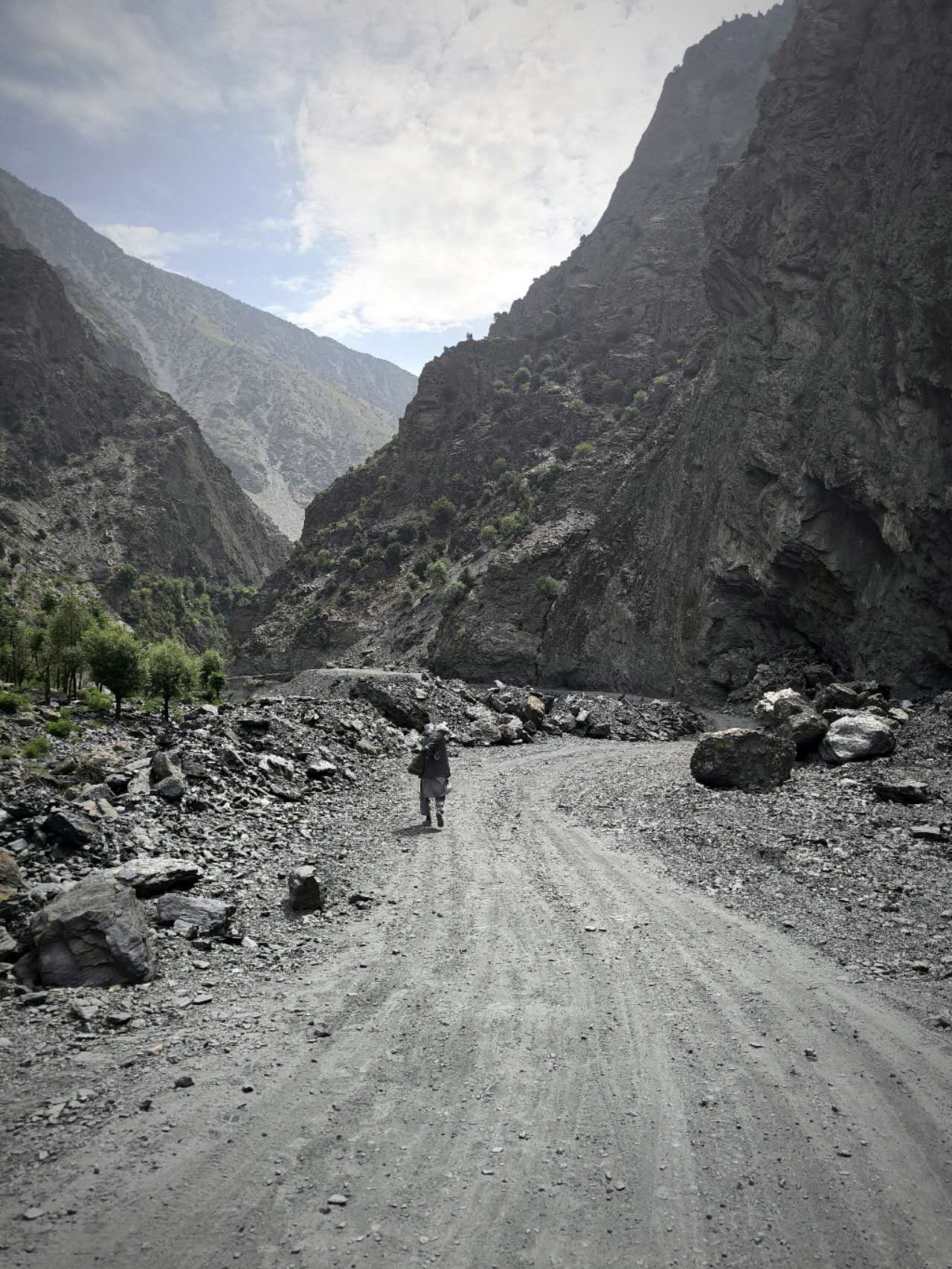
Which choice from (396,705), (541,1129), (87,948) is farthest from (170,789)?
(396,705)

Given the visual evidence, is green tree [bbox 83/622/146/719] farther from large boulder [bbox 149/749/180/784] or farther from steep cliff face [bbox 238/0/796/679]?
large boulder [bbox 149/749/180/784]

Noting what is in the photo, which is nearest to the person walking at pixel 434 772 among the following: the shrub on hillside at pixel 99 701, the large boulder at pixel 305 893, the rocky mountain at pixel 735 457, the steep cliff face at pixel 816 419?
the large boulder at pixel 305 893

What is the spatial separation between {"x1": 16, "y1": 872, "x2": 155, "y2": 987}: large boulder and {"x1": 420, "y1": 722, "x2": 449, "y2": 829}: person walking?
275 inches

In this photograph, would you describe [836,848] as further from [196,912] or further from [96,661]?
[96,661]

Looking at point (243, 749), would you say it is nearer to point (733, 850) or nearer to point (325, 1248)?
point (733, 850)

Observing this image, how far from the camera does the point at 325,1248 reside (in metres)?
3.34

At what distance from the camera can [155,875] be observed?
805 cm

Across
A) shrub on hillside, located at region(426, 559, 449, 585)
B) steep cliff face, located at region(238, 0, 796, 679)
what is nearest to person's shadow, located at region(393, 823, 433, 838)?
steep cliff face, located at region(238, 0, 796, 679)

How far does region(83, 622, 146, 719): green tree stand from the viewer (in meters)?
38.9

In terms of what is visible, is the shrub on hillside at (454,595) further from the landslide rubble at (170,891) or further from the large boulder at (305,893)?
the large boulder at (305,893)

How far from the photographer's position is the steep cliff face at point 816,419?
30766 millimetres

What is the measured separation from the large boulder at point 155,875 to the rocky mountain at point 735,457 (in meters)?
32.7

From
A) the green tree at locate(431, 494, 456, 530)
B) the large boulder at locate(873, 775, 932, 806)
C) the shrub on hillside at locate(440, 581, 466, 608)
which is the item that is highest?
the green tree at locate(431, 494, 456, 530)

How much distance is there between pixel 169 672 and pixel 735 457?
39.7 meters
